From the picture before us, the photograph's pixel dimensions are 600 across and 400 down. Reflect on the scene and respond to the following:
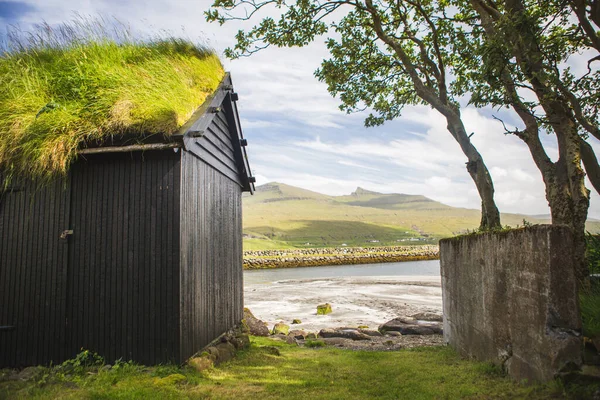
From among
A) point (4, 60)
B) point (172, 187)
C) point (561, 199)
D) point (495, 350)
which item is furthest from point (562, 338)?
point (4, 60)

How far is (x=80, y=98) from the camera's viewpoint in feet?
28.0

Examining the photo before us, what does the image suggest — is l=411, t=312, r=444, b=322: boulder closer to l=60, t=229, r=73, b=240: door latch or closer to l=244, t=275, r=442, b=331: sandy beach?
l=244, t=275, r=442, b=331: sandy beach

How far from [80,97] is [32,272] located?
3462 millimetres

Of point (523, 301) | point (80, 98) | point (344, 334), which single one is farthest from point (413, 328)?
point (80, 98)

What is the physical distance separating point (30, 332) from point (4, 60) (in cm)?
582

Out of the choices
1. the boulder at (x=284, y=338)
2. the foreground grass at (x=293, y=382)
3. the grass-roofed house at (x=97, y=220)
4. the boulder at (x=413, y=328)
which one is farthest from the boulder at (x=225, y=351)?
the boulder at (x=413, y=328)

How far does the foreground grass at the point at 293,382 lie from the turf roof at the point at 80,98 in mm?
3640

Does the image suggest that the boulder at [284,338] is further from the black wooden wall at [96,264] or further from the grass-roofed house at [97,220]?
the black wooden wall at [96,264]

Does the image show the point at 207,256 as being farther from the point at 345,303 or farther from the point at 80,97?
the point at 345,303

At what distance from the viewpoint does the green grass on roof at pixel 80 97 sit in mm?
7891

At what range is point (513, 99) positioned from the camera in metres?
8.05

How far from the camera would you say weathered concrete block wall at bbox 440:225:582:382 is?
5.02m

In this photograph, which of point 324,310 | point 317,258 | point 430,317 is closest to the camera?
point 430,317

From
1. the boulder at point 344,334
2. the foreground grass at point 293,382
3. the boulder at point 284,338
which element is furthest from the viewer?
the boulder at point 344,334
